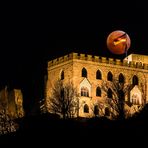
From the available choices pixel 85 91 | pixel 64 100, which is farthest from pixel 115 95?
pixel 85 91

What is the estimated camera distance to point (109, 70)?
10744 cm

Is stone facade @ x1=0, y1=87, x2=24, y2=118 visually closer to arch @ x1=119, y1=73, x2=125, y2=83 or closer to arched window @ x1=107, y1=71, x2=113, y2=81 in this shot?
arched window @ x1=107, y1=71, x2=113, y2=81

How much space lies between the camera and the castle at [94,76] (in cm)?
10494

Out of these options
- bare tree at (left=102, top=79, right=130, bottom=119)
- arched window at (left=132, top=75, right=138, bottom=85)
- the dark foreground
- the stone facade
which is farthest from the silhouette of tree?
arched window at (left=132, top=75, right=138, bottom=85)

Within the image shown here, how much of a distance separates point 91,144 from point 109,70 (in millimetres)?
35051

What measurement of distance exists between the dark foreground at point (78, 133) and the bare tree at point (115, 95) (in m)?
7.34

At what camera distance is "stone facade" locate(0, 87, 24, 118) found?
4128 inches

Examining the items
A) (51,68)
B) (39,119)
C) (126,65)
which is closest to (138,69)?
(126,65)

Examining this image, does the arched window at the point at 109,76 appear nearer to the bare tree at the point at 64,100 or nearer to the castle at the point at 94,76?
the castle at the point at 94,76

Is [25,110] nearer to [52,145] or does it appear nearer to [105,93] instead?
[105,93]

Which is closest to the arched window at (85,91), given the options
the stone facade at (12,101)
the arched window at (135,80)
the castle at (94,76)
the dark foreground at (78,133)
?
the castle at (94,76)

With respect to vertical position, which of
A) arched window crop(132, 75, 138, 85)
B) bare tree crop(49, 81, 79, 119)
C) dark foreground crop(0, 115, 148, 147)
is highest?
arched window crop(132, 75, 138, 85)

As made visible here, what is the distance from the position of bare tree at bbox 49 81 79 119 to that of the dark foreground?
30.7 feet

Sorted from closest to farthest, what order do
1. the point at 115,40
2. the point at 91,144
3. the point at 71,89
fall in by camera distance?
the point at 91,144 < the point at 115,40 < the point at 71,89
